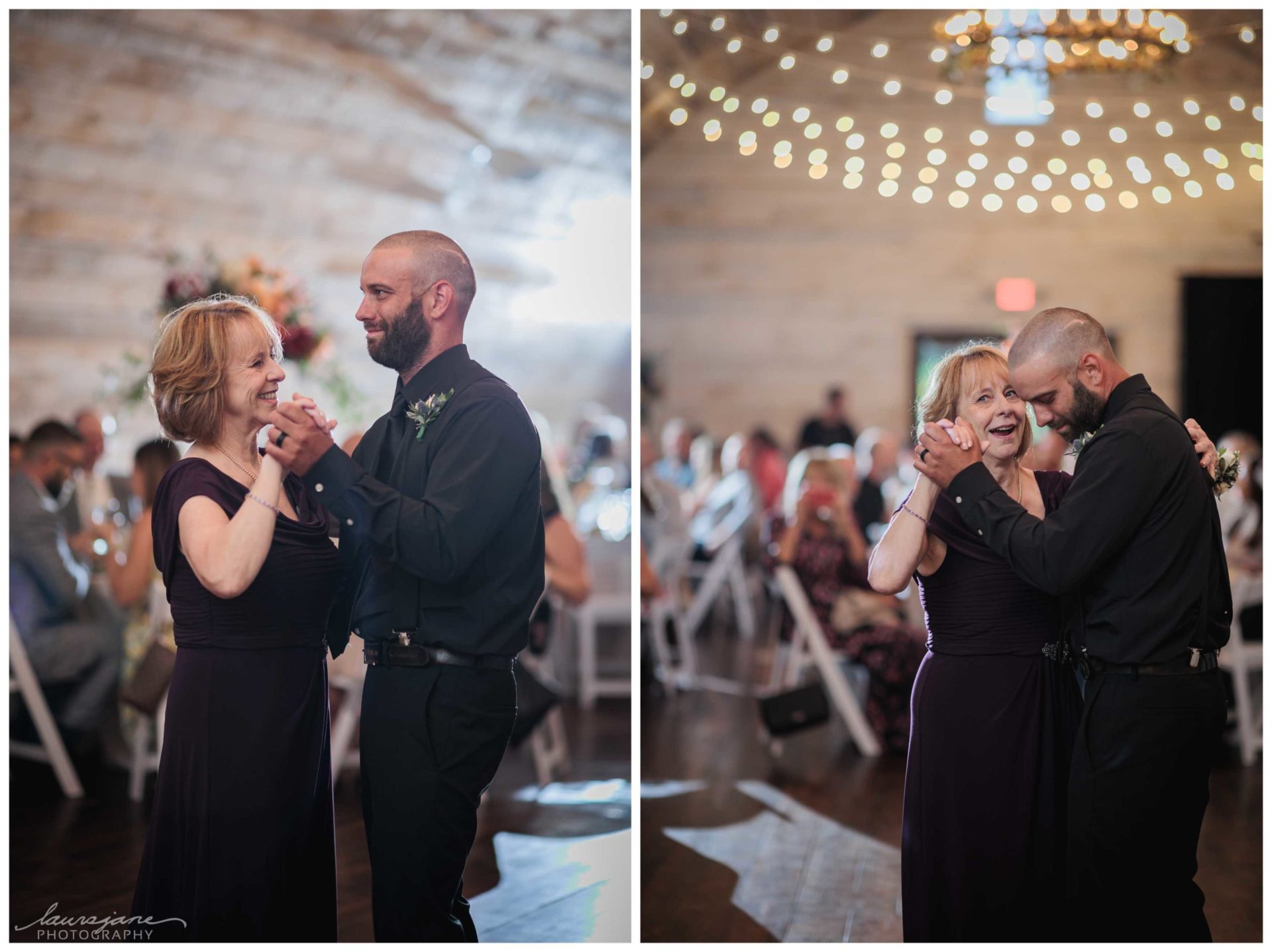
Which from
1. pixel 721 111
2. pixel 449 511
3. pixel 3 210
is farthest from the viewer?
pixel 721 111

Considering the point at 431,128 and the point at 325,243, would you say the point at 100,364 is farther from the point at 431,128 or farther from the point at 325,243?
the point at 431,128

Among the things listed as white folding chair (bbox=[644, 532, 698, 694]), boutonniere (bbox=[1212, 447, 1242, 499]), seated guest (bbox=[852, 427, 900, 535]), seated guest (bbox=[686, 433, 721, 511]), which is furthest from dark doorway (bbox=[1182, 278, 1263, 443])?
boutonniere (bbox=[1212, 447, 1242, 499])

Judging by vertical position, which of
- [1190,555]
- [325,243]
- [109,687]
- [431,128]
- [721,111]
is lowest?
[109,687]

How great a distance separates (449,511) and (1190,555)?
1.38m

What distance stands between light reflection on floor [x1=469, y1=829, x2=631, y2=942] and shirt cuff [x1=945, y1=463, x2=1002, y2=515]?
60.4 inches

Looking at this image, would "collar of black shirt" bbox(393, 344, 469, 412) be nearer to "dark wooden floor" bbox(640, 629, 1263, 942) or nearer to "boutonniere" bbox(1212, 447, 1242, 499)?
"boutonniere" bbox(1212, 447, 1242, 499)

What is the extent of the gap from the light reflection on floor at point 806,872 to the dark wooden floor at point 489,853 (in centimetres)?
35

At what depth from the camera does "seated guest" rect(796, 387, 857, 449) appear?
1148 centimetres

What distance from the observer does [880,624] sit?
5375mm

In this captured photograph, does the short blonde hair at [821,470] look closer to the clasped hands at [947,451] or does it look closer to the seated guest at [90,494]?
the seated guest at [90,494]

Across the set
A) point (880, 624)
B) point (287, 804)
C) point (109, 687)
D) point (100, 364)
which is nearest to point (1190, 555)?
point (287, 804)

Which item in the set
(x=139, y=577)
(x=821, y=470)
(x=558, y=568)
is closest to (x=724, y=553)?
(x=821, y=470)

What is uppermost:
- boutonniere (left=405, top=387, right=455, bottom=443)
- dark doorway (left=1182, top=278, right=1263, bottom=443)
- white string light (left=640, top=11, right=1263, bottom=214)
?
white string light (left=640, top=11, right=1263, bottom=214)

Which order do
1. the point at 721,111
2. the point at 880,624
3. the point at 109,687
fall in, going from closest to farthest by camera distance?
the point at 109,687 < the point at 880,624 < the point at 721,111
